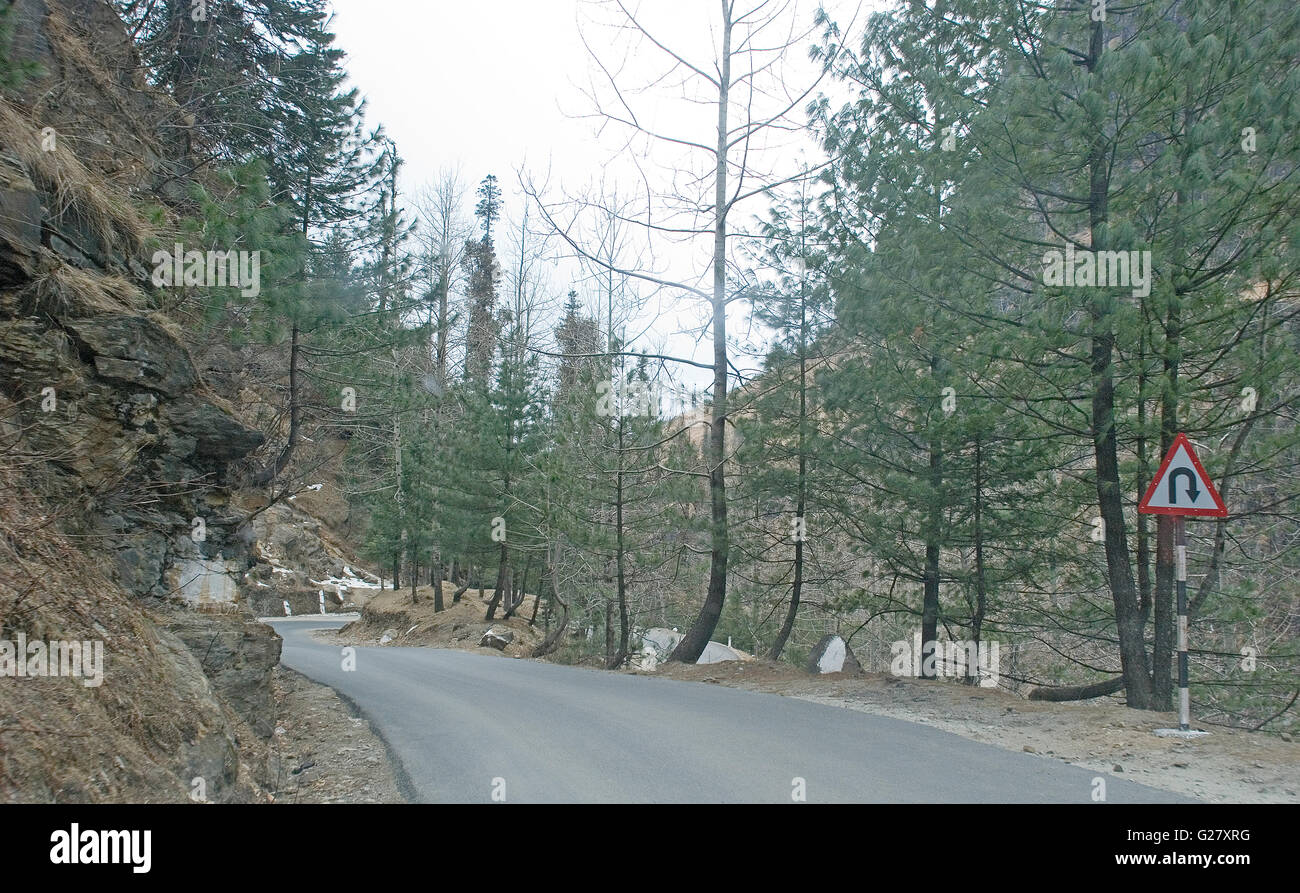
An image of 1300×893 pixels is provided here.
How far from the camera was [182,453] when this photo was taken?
850 cm

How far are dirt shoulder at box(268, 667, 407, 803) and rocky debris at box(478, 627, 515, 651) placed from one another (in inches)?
562

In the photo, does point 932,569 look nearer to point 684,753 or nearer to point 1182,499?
point 1182,499

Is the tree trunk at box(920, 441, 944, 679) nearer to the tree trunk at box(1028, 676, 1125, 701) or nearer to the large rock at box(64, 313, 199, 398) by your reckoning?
the tree trunk at box(1028, 676, 1125, 701)

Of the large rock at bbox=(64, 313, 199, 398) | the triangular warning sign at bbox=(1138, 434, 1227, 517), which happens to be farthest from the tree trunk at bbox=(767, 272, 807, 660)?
the large rock at bbox=(64, 313, 199, 398)

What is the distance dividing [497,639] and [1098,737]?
20.6 m

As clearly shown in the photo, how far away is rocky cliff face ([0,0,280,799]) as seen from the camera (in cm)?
488

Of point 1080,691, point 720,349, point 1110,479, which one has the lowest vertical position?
point 1080,691

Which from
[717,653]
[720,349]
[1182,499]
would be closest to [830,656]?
[720,349]

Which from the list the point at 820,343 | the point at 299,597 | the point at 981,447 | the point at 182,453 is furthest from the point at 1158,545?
the point at 299,597

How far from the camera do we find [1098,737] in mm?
7707

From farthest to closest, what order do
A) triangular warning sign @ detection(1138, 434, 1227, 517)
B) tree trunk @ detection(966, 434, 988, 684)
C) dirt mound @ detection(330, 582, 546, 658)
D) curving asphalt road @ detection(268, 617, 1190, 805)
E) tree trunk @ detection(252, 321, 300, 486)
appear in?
dirt mound @ detection(330, 582, 546, 658)
tree trunk @ detection(966, 434, 988, 684)
tree trunk @ detection(252, 321, 300, 486)
triangular warning sign @ detection(1138, 434, 1227, 517)
curving asphalt road @ detection(268, 617, 1190, 805)

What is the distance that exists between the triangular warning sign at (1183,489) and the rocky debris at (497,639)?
20.9m

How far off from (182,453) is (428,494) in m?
26.3
